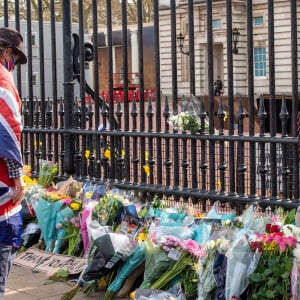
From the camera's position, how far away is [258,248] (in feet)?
15.4

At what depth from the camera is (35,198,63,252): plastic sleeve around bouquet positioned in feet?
22.2

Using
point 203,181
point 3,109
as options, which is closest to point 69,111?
point 203,181

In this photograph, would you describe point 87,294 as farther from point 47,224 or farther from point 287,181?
point 287,181

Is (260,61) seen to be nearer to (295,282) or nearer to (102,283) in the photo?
(102,283)

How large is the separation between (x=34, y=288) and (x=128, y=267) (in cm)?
93

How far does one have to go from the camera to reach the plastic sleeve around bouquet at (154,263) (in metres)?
5.21

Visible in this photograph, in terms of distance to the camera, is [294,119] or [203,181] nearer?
[294,119]

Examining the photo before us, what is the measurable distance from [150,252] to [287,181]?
1.29 metres

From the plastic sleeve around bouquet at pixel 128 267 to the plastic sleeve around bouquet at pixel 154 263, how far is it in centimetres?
16

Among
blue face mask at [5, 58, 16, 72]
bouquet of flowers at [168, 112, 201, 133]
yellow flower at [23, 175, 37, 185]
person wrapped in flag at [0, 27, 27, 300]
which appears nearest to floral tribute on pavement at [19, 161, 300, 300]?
yellow flower at [23, 175, 37, 185]

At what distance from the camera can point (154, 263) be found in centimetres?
525

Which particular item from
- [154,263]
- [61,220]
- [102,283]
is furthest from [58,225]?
[154,263]

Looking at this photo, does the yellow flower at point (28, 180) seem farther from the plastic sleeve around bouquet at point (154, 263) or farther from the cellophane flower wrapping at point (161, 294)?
the cellophane flower wrapping at point (161, 294)

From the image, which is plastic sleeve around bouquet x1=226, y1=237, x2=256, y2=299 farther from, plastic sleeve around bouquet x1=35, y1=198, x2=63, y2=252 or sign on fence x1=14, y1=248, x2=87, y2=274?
plastic sleeve around bouquet x1=35, y1=198, x2=63, y2=252
